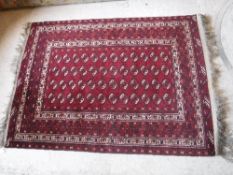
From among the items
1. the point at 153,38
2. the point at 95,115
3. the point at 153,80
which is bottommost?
the point at 95,115

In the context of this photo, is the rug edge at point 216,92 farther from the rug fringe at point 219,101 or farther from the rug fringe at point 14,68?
the rug fringe at point 14,68

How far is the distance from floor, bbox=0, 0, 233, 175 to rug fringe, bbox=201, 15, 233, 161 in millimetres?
30

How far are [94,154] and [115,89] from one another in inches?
14.2

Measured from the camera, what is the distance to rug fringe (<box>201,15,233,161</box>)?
1.34 m

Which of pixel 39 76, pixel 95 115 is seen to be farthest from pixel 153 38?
pixel 39 76

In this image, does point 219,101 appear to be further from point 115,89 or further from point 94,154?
point 94,154

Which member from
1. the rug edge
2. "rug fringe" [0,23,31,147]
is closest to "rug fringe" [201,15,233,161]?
the rug edge

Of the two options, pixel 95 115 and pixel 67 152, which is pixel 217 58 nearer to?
pixel 95 115

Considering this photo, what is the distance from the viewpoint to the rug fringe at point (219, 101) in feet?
4.39

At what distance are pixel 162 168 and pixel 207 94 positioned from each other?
442mm

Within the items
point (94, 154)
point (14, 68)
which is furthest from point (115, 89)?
point (14, 68)

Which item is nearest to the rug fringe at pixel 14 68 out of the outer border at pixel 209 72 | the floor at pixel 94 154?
the floor at pixel 94 154

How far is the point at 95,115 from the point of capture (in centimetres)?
150

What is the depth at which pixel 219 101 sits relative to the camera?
1448 mm
